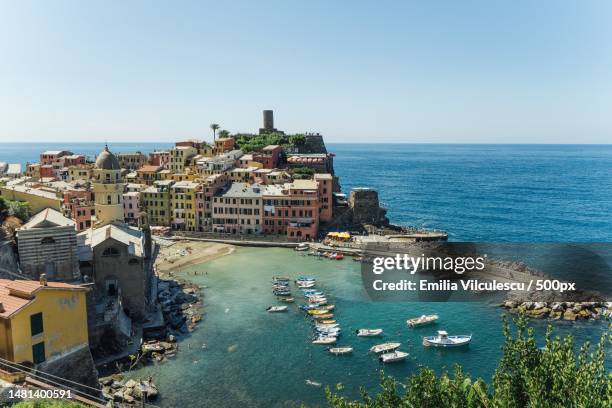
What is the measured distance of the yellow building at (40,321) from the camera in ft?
67.5

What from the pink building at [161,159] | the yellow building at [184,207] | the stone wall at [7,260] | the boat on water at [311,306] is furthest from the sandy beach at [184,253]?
the pink building at [161,159]

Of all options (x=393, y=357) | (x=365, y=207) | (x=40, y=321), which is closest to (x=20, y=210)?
(x=40, y=321)

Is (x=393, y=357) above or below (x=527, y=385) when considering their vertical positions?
below

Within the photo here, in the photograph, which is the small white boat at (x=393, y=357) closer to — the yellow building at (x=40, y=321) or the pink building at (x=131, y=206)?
the yellow building at (x=40, y=321)

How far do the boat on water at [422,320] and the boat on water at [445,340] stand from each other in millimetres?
3065

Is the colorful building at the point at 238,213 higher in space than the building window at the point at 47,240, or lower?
lower

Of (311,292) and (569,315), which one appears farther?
(311,292)

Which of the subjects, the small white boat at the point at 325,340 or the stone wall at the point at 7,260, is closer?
the stone wall at the point at 7,260

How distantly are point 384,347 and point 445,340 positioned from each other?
5.11 m

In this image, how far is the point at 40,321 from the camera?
72.8 ft

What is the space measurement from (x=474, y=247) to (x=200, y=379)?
163ft

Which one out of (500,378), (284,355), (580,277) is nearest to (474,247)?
(580,277)

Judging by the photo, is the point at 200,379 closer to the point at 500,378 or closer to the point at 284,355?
the point at 284,355

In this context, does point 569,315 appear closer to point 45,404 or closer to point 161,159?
point 45,404
